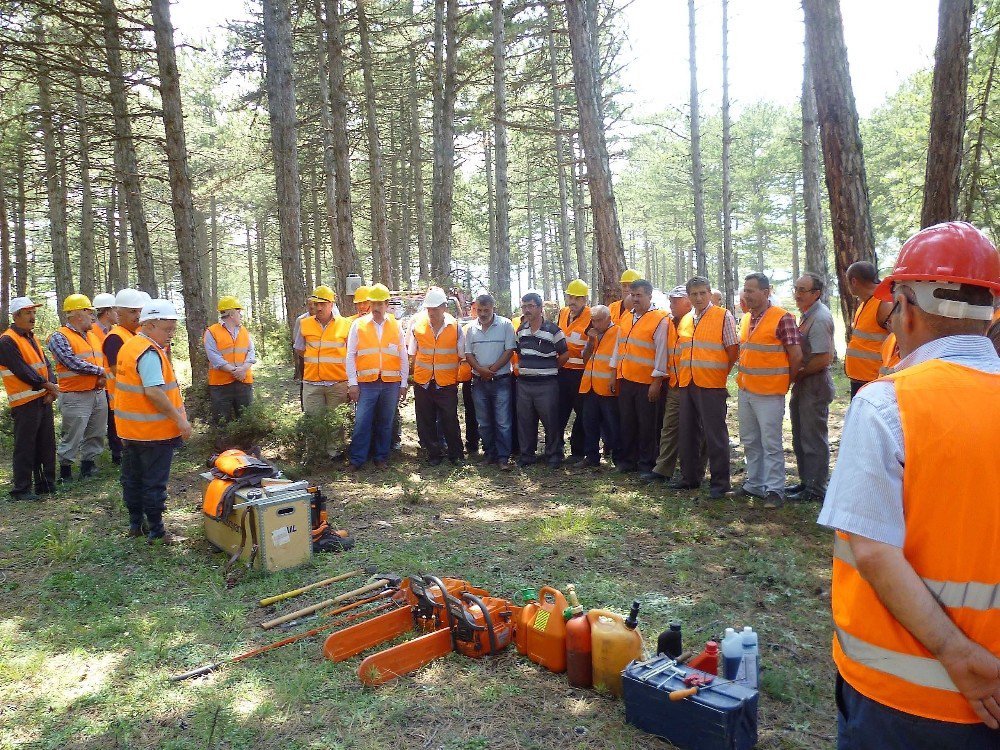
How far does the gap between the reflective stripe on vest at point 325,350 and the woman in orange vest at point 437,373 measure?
3.36 feet

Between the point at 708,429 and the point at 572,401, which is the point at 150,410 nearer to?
the point at 572,401

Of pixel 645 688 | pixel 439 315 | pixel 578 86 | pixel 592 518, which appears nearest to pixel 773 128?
pixel 578 86

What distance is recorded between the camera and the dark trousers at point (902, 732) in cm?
161

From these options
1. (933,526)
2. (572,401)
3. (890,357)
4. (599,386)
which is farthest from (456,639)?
(572,401)

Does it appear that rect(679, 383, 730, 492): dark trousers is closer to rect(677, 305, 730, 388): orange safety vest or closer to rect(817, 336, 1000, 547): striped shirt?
rect(677, 305, 730, 388): orange safety vest

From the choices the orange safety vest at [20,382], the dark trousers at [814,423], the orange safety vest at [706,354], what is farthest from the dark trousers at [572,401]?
the orange safety vest at [20,382]

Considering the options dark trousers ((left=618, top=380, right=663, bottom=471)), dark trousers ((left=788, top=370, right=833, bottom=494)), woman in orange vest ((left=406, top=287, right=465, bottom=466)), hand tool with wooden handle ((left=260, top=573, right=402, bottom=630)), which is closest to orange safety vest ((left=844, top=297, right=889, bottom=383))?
dark trousers ((left=788, top=370, right=833, bottom=494))

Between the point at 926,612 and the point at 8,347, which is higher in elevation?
the point at 8,347

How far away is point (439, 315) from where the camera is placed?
30.1 ft

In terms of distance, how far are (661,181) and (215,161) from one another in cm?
2708

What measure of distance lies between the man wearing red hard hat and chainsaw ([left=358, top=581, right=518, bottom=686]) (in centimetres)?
275

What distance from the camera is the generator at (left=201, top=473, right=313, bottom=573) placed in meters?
5.51

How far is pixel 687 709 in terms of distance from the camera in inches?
126

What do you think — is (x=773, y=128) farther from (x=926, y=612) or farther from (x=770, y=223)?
(x=926, y=612)
